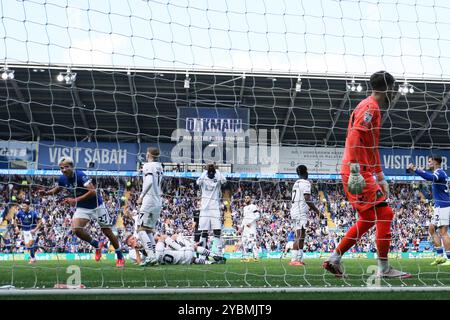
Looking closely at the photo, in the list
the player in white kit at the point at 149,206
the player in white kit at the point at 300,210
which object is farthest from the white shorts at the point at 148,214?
→ the player in white kit at the point at 300,210

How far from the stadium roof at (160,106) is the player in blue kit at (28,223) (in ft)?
6.43

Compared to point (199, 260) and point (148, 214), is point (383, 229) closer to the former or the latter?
point (148, 214)

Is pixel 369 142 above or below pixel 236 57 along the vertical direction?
below

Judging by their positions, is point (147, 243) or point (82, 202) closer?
point (82, 202)

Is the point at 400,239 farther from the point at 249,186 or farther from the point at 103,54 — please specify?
the point at 103,54

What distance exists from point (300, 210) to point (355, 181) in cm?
491

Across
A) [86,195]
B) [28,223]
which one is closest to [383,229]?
[86,195]

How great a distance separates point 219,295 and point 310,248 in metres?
15.1

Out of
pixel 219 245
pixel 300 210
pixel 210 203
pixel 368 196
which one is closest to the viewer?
pixel 368 196

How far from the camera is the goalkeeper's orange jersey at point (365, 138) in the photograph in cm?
551

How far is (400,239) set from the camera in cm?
1656

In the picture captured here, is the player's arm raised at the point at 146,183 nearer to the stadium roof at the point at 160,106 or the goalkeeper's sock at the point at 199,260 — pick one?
the stadium roof at the point at 160,106

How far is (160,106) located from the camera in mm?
17844
